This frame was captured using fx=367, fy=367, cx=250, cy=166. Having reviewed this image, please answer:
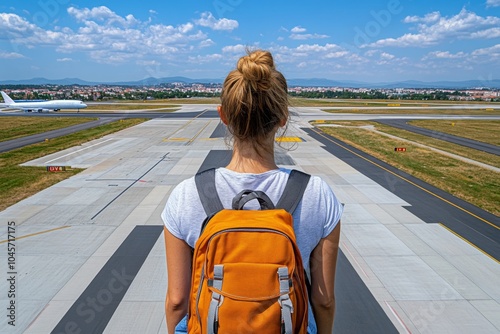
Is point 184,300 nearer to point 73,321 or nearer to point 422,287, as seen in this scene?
point 73,321

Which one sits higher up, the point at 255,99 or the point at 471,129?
the point at 255,99

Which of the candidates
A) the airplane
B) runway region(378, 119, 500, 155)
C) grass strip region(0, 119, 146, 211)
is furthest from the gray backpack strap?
the airplane

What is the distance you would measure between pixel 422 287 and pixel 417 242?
3452 millimetres

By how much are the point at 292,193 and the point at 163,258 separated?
1105 cm

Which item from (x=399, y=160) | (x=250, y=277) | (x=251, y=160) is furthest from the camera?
(x=399, y=160)

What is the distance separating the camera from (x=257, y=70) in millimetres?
2312

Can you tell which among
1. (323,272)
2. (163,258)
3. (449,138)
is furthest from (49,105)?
(323,272)

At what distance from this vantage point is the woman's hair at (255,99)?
91.7 inches

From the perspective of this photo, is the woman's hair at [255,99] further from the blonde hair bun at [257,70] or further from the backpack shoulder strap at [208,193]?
the backpack shoulder strap at [208,193]

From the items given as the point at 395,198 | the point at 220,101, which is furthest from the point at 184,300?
the point at 395,198

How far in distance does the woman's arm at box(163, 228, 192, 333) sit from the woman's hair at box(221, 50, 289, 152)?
0.83m

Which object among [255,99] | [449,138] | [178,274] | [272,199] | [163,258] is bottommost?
[449,138]

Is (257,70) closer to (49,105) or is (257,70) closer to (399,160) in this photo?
(399,160)

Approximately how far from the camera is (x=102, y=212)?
16922 mm
